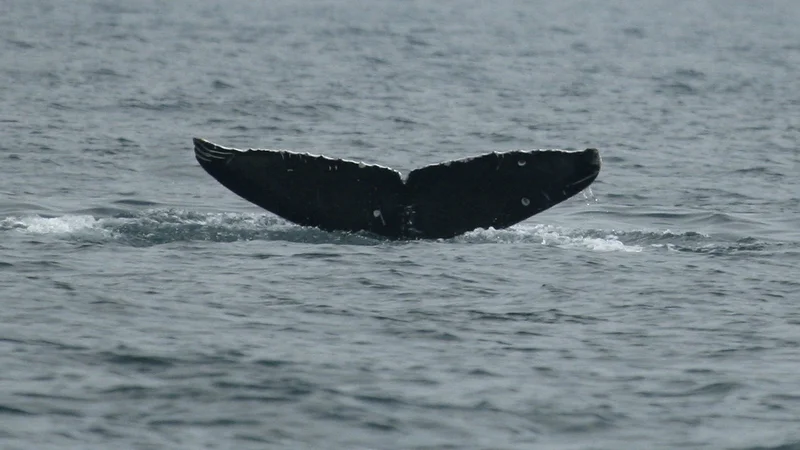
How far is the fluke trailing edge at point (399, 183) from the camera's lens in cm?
1331

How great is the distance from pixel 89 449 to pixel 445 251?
6.08 meters

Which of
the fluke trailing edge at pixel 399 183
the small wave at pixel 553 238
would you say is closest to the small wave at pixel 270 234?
the small wave at pixel 553 238

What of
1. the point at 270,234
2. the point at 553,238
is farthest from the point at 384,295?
the point at 553,238

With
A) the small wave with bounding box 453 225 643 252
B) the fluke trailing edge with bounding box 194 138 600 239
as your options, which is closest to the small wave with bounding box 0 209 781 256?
the small wave with bounding box 453 225 643 252

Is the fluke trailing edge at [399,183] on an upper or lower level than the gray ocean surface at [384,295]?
upper

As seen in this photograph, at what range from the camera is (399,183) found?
44.7 ft

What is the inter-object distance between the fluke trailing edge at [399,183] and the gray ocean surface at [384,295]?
18.8 inches

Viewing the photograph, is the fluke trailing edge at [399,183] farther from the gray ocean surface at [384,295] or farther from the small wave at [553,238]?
the small wave at [553,238]

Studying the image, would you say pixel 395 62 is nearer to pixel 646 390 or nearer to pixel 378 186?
pixel 378 186

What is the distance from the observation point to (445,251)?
14.5 meters

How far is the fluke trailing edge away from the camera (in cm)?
1331

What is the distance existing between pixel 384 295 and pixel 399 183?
45.4 inches

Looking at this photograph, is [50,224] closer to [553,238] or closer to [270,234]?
[270,234]

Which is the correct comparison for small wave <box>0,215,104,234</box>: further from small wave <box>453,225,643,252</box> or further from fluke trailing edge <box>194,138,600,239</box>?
small wave <box>453,225,643,252</box>
